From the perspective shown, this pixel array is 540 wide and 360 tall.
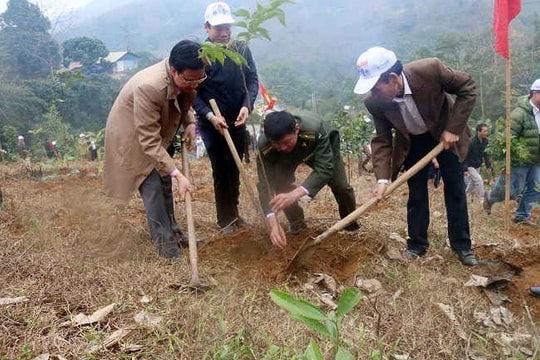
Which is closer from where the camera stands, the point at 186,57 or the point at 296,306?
the point at 296,306

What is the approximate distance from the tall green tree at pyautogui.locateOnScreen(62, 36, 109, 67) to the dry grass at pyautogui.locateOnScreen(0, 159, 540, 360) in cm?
2938

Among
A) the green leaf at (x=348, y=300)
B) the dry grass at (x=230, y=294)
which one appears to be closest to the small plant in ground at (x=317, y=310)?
the green leaf at (x=348, y=300)

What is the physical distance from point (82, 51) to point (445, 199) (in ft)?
103

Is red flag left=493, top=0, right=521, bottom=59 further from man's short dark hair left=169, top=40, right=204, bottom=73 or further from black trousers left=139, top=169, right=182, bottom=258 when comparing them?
black trousers left=139, top=169, right=182, bottom=258

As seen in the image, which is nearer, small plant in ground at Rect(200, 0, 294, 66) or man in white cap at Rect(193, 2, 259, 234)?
small plant in ground at Rect(200, 0, 294, 66)

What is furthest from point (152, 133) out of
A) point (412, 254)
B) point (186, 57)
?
point (412, 254)

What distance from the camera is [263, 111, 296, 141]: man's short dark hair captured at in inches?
115

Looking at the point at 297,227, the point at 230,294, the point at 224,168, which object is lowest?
the point at 297,227

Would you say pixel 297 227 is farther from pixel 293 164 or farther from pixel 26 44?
pixel 26 44

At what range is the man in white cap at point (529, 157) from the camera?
16.6 feet

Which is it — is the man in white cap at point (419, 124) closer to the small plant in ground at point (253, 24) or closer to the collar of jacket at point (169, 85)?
the small plant in ground at point (253, 24)

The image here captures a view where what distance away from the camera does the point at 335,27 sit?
295 feet

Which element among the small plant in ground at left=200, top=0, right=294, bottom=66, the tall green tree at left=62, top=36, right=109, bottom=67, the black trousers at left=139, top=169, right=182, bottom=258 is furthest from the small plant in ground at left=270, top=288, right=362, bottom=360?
the tall green tree at left=62, top=36, right=109, bottom=67

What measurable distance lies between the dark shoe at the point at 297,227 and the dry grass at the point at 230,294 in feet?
0.32
